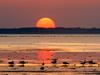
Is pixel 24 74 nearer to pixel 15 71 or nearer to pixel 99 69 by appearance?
pixel 15 71

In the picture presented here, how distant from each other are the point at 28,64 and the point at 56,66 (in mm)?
2762

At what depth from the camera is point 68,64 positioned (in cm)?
3972

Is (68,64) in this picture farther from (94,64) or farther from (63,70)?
(63,70)

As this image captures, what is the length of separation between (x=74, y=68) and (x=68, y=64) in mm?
3050

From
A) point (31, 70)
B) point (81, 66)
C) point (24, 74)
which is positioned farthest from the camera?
point (81, 66)

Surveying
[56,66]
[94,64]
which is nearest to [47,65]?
[56,66]

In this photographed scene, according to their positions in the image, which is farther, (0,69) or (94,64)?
(94,64)

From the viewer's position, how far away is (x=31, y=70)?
35.1 meters

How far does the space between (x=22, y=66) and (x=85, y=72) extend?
6088 mm

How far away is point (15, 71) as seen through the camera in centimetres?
3453

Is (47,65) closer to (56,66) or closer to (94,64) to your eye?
(56,66)

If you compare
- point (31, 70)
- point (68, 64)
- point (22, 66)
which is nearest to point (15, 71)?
point (31, 70)

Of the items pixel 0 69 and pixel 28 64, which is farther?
pixel 28 64

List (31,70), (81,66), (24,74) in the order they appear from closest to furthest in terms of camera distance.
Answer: (24,74) < (31,70) < (81,66)
